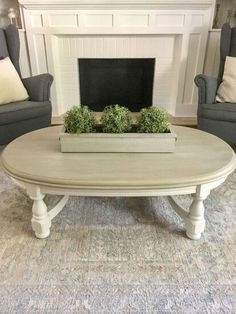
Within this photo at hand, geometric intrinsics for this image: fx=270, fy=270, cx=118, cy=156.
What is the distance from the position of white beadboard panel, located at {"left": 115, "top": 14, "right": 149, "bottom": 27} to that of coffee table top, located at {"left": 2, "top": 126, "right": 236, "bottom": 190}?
74.4 inches

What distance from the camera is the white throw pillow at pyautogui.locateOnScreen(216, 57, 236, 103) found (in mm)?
2385

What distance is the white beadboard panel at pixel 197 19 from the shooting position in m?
2.86

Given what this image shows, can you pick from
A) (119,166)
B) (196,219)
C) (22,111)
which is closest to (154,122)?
(119,166)

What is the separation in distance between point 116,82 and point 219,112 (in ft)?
5.06

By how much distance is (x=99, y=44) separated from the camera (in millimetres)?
3076

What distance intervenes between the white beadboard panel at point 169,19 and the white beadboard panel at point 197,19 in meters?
0.11

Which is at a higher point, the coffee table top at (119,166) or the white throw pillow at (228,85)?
the white throw pillow at (228,85)

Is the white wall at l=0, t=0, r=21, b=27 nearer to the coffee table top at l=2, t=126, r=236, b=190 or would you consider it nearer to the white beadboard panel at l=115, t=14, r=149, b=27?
the white beadboard panel at l=115, t=14, r=149, b=27

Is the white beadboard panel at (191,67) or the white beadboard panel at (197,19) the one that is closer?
the white beadboard panel at (197,19)

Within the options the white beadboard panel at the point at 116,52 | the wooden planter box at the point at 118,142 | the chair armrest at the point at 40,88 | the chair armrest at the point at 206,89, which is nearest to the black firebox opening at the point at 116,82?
the white beadboard panel at the point at 116,52

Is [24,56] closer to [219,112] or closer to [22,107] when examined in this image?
[22,107]

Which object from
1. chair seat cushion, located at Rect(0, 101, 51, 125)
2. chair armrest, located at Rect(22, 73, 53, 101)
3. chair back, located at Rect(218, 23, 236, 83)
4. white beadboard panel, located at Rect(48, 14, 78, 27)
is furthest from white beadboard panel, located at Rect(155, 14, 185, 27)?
chair seat cushion, located at Rect(0, 101, 51, 125)

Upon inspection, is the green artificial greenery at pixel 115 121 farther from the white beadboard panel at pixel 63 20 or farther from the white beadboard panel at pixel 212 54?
the white beadboard panel at pixel 212 54

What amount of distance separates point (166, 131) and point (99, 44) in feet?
6.73
